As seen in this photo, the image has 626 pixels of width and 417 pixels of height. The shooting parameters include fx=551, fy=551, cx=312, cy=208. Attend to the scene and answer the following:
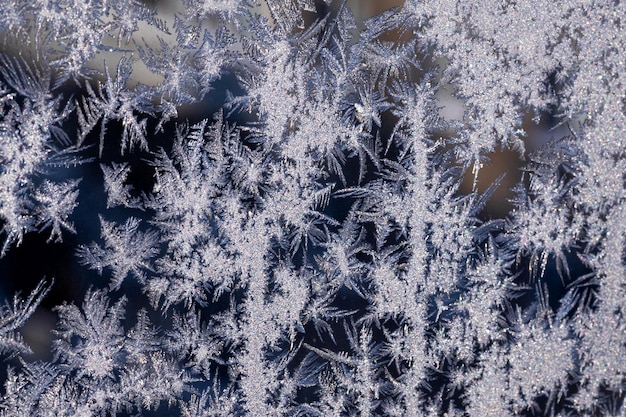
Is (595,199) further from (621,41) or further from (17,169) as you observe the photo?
(17,169)

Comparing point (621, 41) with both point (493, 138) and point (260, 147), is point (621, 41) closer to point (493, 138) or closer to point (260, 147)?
point (493, 138)

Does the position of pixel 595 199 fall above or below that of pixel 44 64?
below

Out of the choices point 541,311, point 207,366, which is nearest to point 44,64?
point 207,366

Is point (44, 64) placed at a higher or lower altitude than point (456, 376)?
higher

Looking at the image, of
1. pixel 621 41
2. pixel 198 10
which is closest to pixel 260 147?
pixel 198 10
